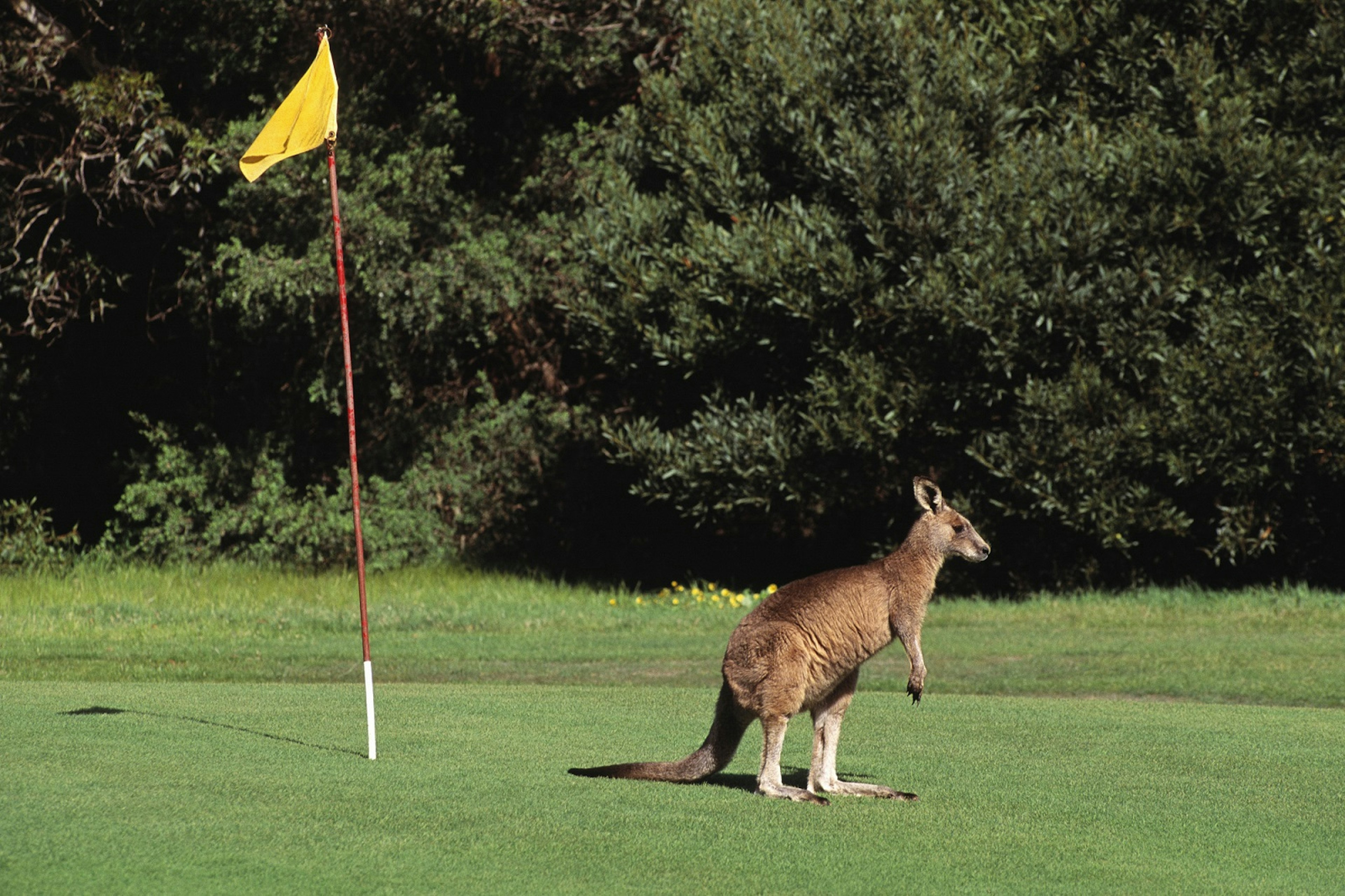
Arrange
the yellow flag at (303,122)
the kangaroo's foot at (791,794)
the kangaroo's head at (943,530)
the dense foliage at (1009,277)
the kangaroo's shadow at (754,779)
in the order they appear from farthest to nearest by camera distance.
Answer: the dense foliage at (1009,277) → the yellow flag at (303,122) → the kangaroo's shadow at (754,779) → the kangaroo's head at (943,530) → the kangaroo's foot at (791,794)

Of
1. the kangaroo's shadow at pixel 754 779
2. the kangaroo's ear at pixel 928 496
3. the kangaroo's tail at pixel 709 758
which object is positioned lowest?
the kangaroo's shadow at pixel 754 779

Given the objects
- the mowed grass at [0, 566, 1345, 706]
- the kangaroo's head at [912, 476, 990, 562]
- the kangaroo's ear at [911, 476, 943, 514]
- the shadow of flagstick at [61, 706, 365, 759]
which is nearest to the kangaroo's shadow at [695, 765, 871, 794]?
the kangaroo's head at [912, 476, 990, 562]

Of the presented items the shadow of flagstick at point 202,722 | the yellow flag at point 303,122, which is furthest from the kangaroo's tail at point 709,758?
the yellow flag at point 303,122

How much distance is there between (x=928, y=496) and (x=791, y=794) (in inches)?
64.9

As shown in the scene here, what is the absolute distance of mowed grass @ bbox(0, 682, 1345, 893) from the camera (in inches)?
235

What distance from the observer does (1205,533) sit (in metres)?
20.3

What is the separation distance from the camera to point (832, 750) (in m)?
7.61

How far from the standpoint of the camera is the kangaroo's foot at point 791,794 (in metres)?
→ 7.31

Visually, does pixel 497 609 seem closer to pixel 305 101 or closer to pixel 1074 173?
pixel 1074 173

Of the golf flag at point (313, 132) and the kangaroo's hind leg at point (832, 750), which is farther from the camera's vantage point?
the golf flag at point (313, 132)

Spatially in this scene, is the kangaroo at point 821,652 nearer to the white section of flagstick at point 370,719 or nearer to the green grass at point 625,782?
the green grass at point 625,782

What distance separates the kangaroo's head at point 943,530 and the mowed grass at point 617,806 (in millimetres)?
1187

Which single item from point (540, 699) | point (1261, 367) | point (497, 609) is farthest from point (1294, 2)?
point (540, 699)

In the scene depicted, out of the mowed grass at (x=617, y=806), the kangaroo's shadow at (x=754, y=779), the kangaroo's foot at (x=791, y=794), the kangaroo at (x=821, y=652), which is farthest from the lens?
the kangaroo's shadow at (x=754, y=779)
